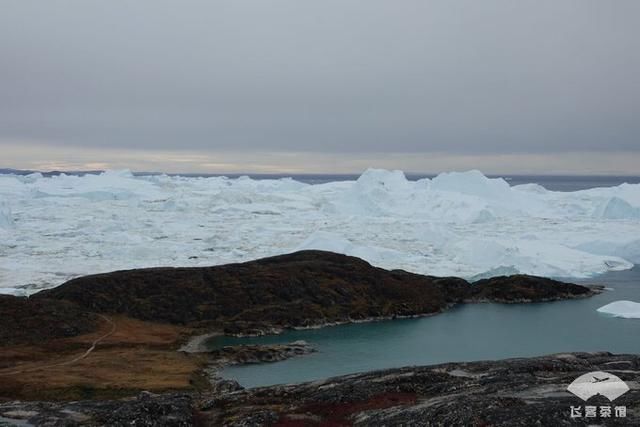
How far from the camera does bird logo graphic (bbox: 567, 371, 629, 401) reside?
32844mm

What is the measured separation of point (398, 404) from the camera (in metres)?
39.2

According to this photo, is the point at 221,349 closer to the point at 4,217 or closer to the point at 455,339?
the point at 455,339

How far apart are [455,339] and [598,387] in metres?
54.7

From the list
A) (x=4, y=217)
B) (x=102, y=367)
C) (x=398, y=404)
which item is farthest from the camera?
(x=4, y=217)

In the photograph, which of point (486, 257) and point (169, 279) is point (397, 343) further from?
point (486, 257)

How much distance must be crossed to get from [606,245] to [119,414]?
475 ft

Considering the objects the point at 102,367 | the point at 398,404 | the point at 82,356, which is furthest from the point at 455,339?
the point at 398,404

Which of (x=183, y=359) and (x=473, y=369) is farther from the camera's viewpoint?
(x=183, y=359)

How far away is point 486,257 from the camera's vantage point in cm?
13950

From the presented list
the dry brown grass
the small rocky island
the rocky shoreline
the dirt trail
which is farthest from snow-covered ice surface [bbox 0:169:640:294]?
the rocky shoreline

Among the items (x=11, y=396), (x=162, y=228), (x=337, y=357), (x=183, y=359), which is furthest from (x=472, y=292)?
(x=162, y=228)

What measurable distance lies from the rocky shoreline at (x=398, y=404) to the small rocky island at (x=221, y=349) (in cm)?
16

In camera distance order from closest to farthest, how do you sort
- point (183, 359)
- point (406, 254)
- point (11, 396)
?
point (11, 396) → point (183, 359) → point (406, 254)

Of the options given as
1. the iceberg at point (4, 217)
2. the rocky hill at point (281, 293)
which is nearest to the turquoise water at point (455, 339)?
the rocky hill at point (281, 293)
